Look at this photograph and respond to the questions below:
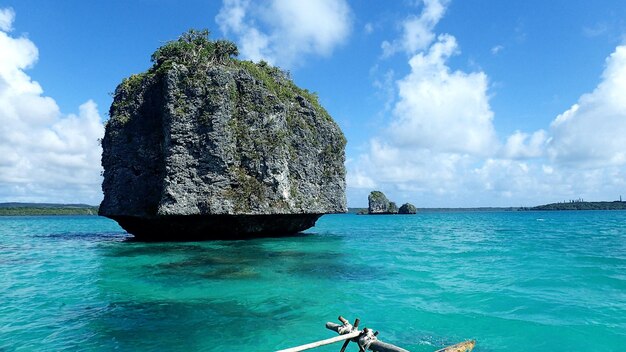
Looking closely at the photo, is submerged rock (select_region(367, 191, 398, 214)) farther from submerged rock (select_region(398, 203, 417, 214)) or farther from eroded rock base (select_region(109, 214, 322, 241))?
eroded rock base (select_region(109, 214, 322, 241))

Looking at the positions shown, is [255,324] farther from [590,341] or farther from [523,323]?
[590,341]

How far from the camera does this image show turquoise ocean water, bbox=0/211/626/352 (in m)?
8.35

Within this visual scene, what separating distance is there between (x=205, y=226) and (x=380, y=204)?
9939cm

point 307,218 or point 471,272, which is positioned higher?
point 307,218

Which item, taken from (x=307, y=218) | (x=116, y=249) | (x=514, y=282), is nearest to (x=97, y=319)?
(x=514, y=282)

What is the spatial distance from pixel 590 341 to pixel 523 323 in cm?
136

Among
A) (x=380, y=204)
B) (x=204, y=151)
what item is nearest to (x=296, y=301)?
(x=204, y=151)

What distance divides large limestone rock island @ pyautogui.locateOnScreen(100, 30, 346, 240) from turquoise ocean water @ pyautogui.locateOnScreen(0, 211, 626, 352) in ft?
17.9

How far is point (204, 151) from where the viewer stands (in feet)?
79.0

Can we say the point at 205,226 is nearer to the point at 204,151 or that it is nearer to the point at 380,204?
the point at 204,151

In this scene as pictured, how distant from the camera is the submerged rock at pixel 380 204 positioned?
395ft

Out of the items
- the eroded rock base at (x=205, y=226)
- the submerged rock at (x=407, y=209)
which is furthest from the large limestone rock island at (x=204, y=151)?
the submerged rock at (x=407, y=209)

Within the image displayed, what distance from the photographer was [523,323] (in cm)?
964

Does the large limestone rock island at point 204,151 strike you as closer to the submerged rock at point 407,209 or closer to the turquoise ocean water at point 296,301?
the turquoise ocean water at point 296,301
